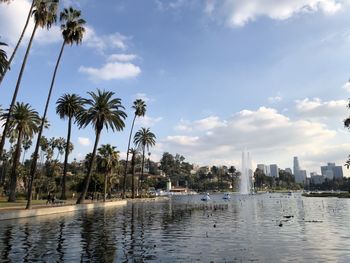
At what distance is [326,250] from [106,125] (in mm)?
60923

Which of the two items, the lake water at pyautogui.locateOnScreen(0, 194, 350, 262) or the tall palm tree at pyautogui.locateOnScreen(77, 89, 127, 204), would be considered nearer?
the lake water at pyautogui.locateOnScreen(0, 194, 350, 262)

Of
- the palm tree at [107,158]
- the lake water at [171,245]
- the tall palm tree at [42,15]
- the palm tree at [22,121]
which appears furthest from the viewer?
the palm tree at [107,158]

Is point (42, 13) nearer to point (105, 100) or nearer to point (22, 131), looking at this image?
point (105, 100)

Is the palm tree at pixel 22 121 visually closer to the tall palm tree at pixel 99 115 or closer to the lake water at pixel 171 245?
the tall palm tree at pixel 99 115

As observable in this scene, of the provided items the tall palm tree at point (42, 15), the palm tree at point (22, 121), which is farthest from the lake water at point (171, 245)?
the palm tree at point (22, 121)

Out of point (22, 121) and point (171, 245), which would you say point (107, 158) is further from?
point (171, 245)

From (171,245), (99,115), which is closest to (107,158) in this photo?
(99,115)

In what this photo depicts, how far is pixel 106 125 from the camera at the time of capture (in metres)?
78.9

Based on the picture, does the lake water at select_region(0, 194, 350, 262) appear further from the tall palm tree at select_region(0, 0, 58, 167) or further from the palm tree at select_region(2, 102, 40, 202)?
the palm tree at select_region(2, 102, 40, 202)

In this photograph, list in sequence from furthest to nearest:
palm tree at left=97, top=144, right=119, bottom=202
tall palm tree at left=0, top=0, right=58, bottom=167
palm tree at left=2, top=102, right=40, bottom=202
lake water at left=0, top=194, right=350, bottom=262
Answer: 1. palm tree at left=97, top=144, right=119, bottom=202
2. palm tree at left=2, top=102, right=40, bottom=202
3. tall palm tree at left=0, top=0, right=58, bottom=167
4. lake water at left=0, top=194, right=350, bottom=262

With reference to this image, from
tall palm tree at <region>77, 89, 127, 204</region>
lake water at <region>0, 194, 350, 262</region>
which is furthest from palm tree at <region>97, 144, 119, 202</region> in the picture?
lake water at <region>0, 194, 350, 262</region>

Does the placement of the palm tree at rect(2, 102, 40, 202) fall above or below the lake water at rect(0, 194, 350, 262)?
above

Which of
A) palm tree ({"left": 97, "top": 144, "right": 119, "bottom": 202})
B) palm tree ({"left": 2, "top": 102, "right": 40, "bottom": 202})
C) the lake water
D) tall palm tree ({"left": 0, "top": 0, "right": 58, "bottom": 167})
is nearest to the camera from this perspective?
the lake water

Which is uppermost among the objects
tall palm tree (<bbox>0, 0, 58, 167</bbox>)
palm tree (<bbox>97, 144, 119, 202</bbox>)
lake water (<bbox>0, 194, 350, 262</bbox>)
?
tall palm tree (<bbox>0, 0, 58, 167</bbox>)
